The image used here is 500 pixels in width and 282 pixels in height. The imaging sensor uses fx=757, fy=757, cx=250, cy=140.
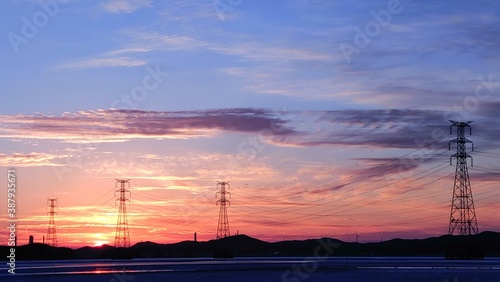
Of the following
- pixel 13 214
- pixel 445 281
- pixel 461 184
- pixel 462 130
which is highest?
pixel 462 130

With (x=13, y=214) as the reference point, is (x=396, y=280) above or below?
below

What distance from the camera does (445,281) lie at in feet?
304

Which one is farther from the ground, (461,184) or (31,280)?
(461,184)

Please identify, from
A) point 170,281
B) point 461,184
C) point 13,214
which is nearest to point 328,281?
point 170,281

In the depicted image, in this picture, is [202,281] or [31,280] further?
[31,280]

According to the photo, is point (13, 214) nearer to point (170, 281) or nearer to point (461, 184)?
point (170, 281)

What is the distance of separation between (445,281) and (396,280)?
8.29m

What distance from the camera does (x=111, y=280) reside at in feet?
330

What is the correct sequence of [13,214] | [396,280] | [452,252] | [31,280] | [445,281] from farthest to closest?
1. [452,252]
2. [31,280]
3. [396,280]
4. [445,281]
5. [13,214]

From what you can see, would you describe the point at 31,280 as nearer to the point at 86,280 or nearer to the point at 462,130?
the point at 86,280

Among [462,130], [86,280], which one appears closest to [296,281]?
[86,280]

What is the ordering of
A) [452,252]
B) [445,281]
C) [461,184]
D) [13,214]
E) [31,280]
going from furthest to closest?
[452,252]
[461,184]
[31,280]
[445,281]
[13,214]

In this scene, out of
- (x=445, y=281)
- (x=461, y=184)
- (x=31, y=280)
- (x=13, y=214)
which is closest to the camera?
(x=13, y=214)

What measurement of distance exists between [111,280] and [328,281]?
28680mm
